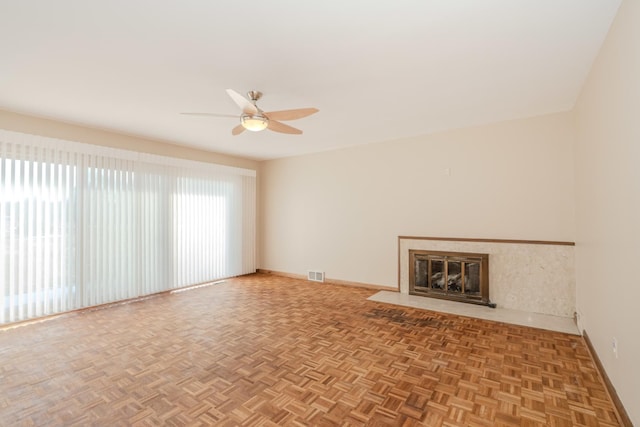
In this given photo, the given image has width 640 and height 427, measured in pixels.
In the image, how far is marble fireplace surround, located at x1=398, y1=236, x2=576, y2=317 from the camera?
3705 millimetres

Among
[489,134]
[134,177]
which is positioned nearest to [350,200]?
[489,134]

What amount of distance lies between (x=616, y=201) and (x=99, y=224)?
5.67 m

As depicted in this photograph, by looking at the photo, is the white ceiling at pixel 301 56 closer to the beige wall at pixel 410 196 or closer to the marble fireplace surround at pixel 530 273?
the beige wall at pixel 410 196

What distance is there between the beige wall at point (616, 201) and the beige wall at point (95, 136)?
5.62m

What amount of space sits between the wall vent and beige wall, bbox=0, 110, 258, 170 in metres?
2.92

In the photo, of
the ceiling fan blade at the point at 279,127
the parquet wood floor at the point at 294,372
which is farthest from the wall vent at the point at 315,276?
the ceiling fan blade at the point at 279,127

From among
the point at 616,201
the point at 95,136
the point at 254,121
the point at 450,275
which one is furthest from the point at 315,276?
the point at 616,201

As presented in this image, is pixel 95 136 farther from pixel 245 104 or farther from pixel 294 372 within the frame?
pixel 294 372

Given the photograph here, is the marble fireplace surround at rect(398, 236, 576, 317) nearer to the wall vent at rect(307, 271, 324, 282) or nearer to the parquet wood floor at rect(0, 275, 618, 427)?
the parquet wood floor at rect(0, 275, 618, 427)

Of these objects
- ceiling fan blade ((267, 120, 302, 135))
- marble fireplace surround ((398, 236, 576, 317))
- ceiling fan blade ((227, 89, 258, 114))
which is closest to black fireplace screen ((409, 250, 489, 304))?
marble fireplace surround ((398, 236, 576, 317))

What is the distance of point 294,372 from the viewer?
241cm

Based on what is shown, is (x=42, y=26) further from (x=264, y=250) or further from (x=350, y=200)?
(x=264, y=250)

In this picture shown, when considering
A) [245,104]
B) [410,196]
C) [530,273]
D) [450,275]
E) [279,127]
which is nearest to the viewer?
[245,104]

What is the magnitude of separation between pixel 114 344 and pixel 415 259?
409 centimetres
